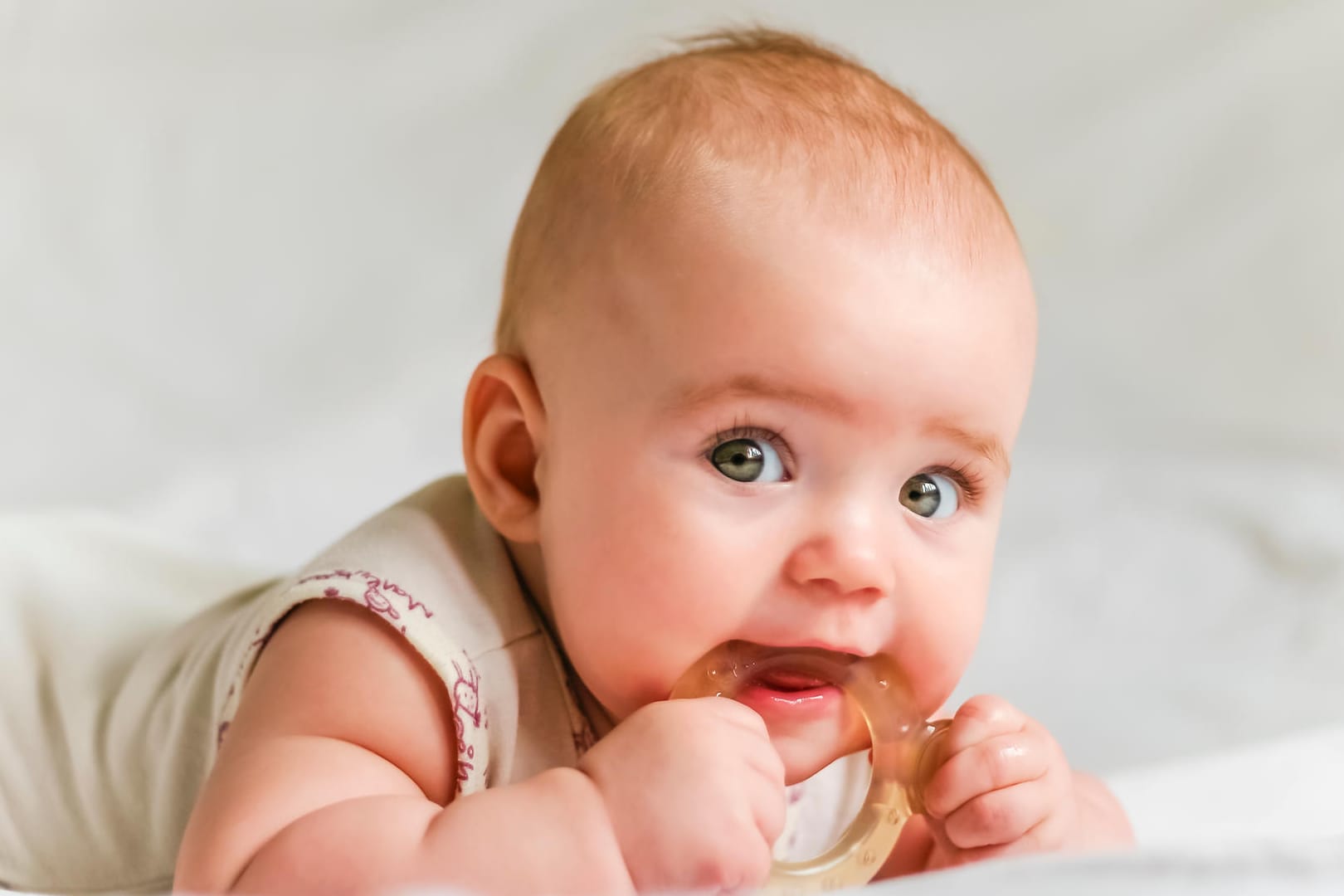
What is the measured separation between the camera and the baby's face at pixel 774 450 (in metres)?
1.05

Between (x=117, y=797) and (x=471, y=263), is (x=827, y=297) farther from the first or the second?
(x=471, y=263)

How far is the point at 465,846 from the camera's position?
91 cm

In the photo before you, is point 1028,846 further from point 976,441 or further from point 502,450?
point 502,450

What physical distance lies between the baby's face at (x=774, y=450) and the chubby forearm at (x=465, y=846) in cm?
17

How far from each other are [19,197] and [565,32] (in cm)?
85

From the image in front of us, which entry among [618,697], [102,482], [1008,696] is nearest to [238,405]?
[102,482]

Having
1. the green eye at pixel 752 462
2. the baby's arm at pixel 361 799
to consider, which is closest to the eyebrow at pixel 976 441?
the green eye at pixel 752 462

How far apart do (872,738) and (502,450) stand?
1.14ft

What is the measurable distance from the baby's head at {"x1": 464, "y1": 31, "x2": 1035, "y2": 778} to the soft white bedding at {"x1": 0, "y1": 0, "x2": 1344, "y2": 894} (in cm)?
78

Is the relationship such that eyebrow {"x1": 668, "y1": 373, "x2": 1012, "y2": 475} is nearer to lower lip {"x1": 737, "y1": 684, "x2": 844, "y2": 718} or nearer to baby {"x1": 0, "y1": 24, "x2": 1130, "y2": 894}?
baby {"x1": 0, "y1": 24, "x2": 1130, "y2": 894}

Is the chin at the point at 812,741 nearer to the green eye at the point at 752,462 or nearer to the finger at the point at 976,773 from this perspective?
the finger at the point at 976,773

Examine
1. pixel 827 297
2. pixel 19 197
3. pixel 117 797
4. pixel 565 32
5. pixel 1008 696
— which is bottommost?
pixel 117 797

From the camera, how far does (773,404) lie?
106 cm

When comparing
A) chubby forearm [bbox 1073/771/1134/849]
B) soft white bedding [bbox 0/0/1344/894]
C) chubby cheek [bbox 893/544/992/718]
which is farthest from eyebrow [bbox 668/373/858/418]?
soft white bedding [bbox 0/0/1344/894]
